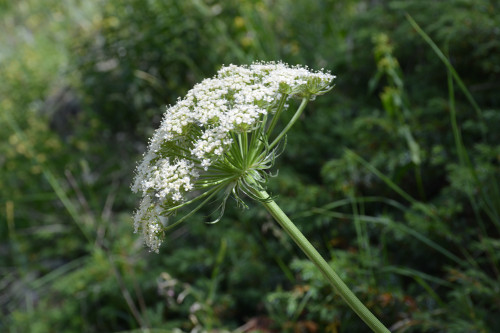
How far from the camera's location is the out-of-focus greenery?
2582 mm

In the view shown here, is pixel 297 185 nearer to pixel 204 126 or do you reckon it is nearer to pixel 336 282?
pixel 204 126

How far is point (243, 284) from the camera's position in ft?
10.9

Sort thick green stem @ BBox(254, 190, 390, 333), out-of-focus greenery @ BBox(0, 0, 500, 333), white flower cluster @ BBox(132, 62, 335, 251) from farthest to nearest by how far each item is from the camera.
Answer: out-of-focus greenery @ BBox(0, 0, 500, 333), white flower cluster @ BBox(132, 62, 335, 251), thick green stem @ BBox(254, 190, 390, 333)

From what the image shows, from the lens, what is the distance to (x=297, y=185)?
3.22 m

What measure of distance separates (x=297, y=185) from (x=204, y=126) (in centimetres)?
172

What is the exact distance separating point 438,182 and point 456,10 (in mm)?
1182

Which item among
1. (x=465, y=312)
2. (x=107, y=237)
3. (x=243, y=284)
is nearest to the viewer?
(x=465, y=312)

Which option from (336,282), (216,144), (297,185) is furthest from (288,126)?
(297,185)

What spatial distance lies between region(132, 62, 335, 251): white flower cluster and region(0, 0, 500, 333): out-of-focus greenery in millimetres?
989

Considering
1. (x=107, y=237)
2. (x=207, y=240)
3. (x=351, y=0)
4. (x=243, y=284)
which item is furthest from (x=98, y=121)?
(x=351, y=0)

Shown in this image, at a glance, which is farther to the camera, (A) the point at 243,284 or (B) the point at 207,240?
(B) the point at 207,240

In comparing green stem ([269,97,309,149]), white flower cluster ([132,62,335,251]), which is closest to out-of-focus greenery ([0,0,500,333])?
green stem ([269,97,309,149])

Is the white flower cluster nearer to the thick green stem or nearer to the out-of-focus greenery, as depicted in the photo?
the thick green stem

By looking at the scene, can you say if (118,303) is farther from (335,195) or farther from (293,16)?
(293,16)
